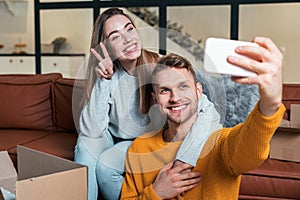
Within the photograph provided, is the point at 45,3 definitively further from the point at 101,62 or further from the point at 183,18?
the point at 101,62

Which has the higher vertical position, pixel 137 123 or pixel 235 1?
pixel 235 1

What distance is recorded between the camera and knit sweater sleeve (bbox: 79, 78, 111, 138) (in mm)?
1756

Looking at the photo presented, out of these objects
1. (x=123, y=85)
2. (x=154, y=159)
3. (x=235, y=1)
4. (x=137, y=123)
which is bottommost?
(x=154, y=159)

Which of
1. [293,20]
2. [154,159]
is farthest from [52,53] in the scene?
[154,159]

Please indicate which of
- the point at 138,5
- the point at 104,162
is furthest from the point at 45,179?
the point at 138,5

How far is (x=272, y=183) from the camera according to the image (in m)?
1.97

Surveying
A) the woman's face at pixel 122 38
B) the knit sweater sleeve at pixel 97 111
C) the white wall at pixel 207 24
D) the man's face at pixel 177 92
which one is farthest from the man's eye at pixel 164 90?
the white wall at pixel 207 24

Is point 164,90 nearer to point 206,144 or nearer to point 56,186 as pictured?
point 206,144

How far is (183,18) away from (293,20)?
0.73m

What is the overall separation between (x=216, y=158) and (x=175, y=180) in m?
0.18

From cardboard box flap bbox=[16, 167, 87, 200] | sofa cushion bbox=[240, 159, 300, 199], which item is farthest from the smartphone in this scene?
sofa cushion bbox=[240, 159, 300, 199]

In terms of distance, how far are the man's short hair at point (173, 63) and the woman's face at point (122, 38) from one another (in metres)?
0.11

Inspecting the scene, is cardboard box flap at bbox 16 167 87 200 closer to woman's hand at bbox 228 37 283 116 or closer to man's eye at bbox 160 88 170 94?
man's eye at bbox 160 88 170 94

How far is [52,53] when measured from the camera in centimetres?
378
